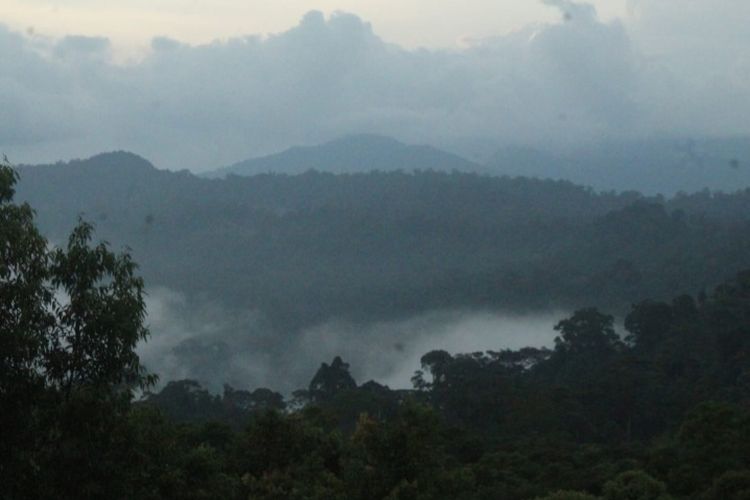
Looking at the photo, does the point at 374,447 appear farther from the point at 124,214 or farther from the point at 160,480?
the point at 124,214

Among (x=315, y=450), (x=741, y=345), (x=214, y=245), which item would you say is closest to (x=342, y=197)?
(x=214, y=245)

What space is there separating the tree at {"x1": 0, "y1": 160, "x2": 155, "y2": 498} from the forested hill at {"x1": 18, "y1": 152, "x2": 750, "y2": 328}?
281 ft

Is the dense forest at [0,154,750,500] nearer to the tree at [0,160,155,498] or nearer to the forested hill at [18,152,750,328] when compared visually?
the tree at [0,160,155,498]

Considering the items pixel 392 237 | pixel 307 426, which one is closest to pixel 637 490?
pixel 307 426

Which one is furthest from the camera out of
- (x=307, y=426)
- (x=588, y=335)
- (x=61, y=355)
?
(x=588, y=335)

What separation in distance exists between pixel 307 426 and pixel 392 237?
5144 inches

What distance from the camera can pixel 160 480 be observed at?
11.5m

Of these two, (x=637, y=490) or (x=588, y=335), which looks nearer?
(x=637, y=490)

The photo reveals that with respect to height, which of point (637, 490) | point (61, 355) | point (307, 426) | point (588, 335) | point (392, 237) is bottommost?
point (637, 490)

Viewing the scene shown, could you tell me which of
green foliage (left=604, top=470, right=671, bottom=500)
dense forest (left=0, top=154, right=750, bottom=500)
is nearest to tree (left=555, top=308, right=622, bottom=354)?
dense forest (left=0, top=154, right=750, bottom=500)

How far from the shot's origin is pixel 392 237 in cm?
14775

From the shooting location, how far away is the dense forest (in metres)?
7.68

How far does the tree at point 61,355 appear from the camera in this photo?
297 inches

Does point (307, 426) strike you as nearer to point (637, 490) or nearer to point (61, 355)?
point (637, 490)
